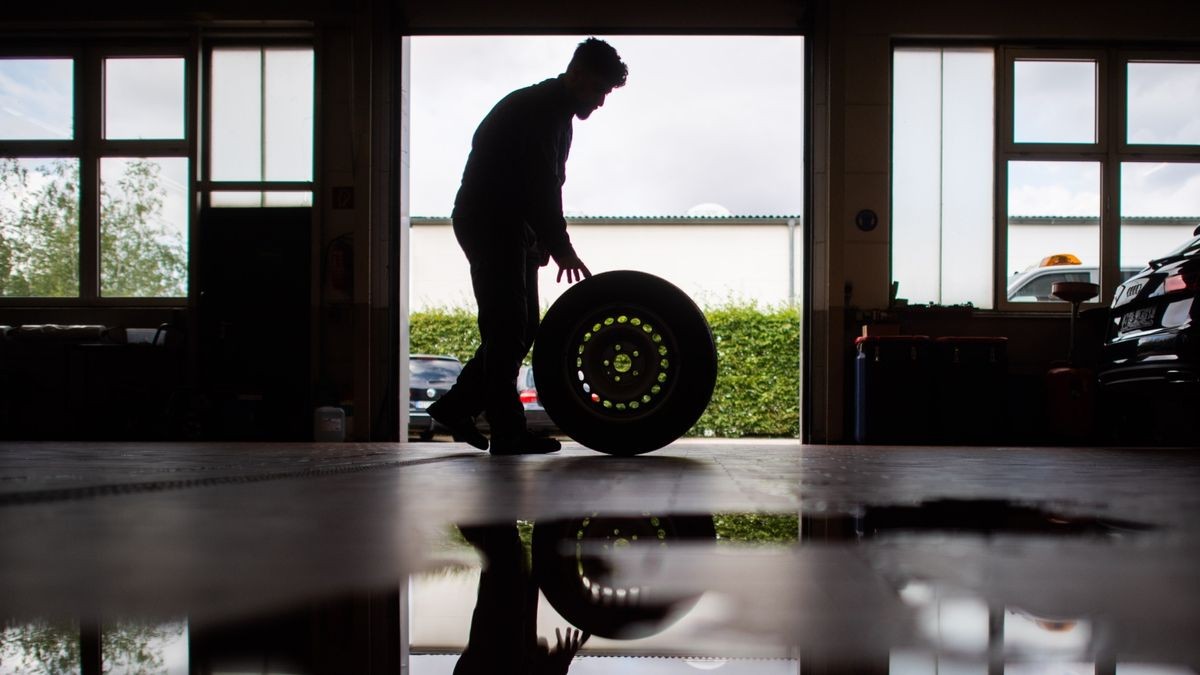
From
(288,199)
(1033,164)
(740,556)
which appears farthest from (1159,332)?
(288,199)

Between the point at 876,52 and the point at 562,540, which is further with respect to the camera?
the point at 876,52

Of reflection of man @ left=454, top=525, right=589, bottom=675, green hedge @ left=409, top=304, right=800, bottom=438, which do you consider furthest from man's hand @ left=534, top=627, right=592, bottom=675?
green hedge @ left=409, top=304, right=800, bottom=438

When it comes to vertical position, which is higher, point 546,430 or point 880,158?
point 880,158

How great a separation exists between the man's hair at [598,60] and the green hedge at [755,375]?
820 cm

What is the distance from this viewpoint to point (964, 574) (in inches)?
29.8

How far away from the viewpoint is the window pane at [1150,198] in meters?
6.33

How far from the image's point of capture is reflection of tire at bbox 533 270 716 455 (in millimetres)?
2635

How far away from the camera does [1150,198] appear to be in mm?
6352

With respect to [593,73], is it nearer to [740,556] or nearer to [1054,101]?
[740,556]

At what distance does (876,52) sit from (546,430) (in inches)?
208

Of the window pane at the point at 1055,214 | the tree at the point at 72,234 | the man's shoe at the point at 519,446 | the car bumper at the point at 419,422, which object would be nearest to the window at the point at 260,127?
the tree at the point at 72,234

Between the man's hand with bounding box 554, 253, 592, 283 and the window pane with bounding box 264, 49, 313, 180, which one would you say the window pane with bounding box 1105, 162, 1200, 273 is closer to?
the man's hand with bounding box 554, 253, 592, 283

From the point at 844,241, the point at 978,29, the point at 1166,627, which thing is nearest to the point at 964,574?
the point at 1166,627

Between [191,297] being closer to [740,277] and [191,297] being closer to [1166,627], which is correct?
[1166,627]
